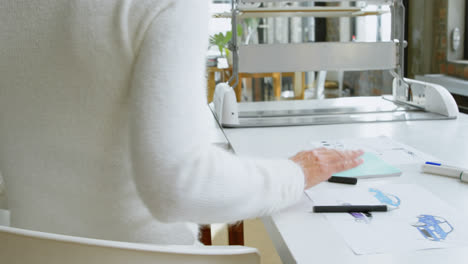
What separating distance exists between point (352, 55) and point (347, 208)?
1041 mm

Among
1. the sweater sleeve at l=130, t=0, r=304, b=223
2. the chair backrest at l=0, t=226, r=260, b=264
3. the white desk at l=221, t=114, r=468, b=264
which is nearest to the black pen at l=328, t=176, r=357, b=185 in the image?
the white desk at l=221, t=114, r=468, b=264

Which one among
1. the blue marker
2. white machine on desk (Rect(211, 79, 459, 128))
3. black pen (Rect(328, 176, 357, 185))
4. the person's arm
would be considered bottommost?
black pen (Rect(328, 176, 357, 185))

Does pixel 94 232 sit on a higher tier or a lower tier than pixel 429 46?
lower

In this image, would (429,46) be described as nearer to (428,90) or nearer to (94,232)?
(428,90)

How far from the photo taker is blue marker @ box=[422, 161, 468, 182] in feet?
2.97

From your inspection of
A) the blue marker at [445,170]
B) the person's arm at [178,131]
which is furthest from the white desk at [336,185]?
the person's arm at [178,131]

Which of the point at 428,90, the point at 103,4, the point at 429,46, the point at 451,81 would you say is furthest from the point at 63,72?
the point at 429,46

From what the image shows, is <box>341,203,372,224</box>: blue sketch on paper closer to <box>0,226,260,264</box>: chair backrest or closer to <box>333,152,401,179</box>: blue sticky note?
<box>333,152,401,179</box>: blue sticky note

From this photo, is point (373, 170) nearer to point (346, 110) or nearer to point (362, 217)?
point (362, 217)

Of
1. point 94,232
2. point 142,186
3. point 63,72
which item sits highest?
point 63,72

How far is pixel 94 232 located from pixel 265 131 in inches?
32.1

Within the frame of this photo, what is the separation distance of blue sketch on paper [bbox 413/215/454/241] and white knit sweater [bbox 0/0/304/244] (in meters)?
0.20

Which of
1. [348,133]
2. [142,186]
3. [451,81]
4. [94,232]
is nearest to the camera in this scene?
[142,186]

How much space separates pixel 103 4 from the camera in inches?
21.2
